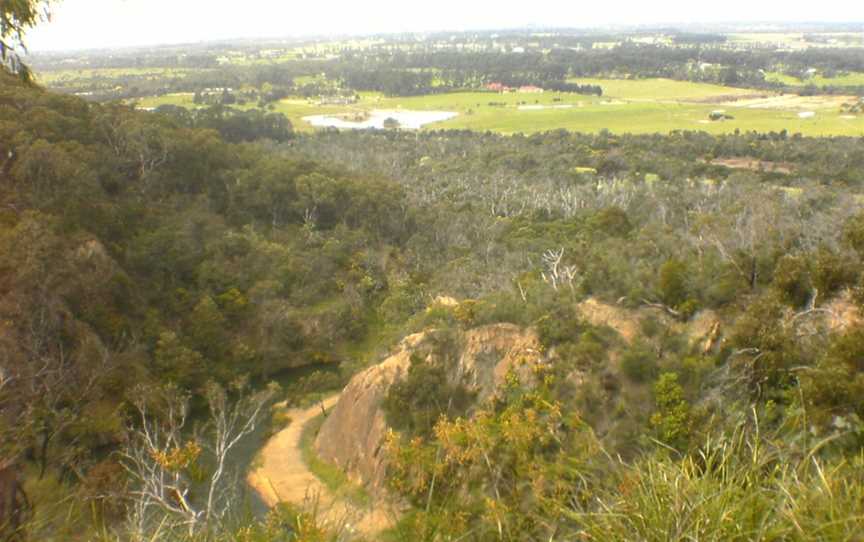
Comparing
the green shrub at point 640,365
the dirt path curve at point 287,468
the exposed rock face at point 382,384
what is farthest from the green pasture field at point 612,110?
the green shrub at point 640,365

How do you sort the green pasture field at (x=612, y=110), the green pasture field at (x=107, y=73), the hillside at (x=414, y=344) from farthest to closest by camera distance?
the green pasture field at (x=107, y=73)
the green pasture field at (x=612, y=110)
the hillside at (x=414, y=344)

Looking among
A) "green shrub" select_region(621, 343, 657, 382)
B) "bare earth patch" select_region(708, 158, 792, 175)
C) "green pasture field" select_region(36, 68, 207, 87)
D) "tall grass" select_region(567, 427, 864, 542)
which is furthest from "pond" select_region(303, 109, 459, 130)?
"tall grass" select_region(567, 427, 864, 542)

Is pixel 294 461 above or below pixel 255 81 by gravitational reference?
below

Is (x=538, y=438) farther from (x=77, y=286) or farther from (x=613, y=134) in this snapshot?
(x=613, y=134)

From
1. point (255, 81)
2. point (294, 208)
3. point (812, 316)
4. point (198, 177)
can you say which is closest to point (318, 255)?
point (294, 208)

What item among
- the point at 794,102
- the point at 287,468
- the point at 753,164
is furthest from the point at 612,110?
the point at 287,468

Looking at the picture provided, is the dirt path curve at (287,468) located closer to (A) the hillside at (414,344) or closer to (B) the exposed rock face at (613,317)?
(A) the hillside at (414,344)
